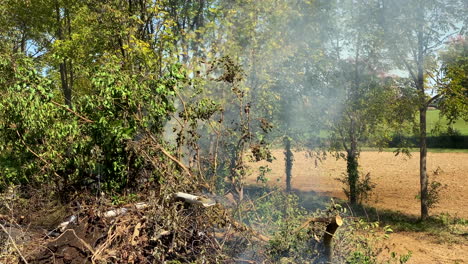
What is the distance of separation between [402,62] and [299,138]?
3824mm

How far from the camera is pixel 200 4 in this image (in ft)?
36.0

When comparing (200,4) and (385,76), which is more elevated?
(200,4)

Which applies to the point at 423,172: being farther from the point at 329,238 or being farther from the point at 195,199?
the point at 195,199

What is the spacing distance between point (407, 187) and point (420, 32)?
7.03 metres

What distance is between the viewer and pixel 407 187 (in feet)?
48.8

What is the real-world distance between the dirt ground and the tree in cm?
178

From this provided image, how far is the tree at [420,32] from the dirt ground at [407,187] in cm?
178

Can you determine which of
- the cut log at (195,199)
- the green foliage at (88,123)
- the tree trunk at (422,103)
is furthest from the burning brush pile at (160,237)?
the tree trunk at (422,103)

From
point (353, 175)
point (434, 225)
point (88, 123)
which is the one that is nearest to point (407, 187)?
point (353, 175)

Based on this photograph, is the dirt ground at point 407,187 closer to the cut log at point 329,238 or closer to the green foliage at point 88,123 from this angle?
the cut log at point 329,238

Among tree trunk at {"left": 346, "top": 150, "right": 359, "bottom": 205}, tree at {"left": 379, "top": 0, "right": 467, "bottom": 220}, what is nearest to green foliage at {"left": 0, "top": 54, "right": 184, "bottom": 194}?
tree at {"left": 379, "top": 0, "right": 467, "bottom": 220}

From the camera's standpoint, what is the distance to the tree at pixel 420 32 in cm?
948

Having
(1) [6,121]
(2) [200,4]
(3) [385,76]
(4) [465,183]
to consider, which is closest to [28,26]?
(2) [200,4]

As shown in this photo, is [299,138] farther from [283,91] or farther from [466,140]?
[466,140]
